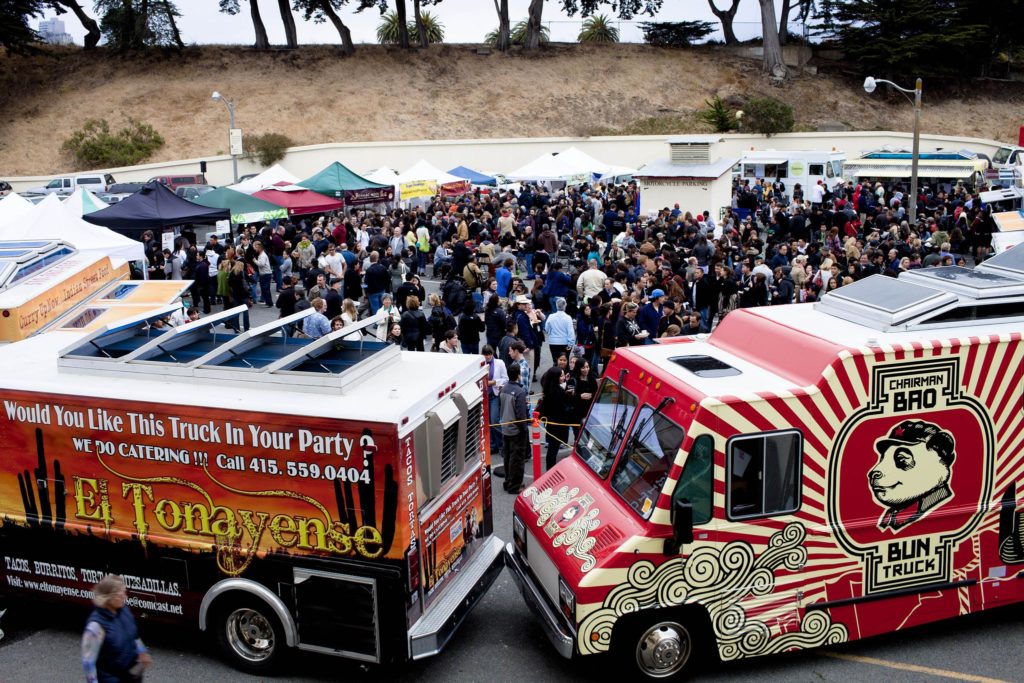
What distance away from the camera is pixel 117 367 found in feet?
23.9

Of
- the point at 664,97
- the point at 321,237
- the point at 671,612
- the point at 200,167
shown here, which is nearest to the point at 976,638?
the point at 671,612

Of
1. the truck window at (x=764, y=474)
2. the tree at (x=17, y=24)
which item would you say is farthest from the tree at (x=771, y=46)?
the truck window at (x=764, y=474)

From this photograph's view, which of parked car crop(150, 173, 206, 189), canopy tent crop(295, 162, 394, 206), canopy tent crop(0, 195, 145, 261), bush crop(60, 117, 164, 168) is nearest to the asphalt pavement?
canopy tent crop(0, 195, 145, 261)

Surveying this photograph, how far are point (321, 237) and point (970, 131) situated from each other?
46.0 m

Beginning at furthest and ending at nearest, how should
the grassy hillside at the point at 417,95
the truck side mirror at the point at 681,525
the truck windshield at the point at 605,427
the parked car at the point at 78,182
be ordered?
the grassy hillside at the point at 417,95 < the parked car at the point at 78,182 < the truck windshield at the point at 605,427 < the truck side mirror at the point at 681,525

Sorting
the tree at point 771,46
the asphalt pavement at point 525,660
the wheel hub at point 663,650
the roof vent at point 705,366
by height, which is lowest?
the asphalt pavement at point 525,660

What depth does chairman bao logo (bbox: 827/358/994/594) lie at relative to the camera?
6.77 meters

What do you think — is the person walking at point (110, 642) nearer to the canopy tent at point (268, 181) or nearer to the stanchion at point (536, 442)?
the stanchion at point (536, 442)

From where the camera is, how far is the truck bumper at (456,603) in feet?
22.1

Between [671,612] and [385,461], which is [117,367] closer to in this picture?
[385,461]

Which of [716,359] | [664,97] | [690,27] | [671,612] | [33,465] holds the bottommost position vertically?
[671,612]

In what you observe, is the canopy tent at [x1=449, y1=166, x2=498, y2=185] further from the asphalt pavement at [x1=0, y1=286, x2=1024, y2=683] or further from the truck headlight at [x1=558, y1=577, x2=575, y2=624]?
the truck headlight at [x1=558, y1=577, x2=575, y2=624]

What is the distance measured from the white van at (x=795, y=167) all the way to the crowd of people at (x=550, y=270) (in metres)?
6.28

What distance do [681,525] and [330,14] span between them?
2274 inches
